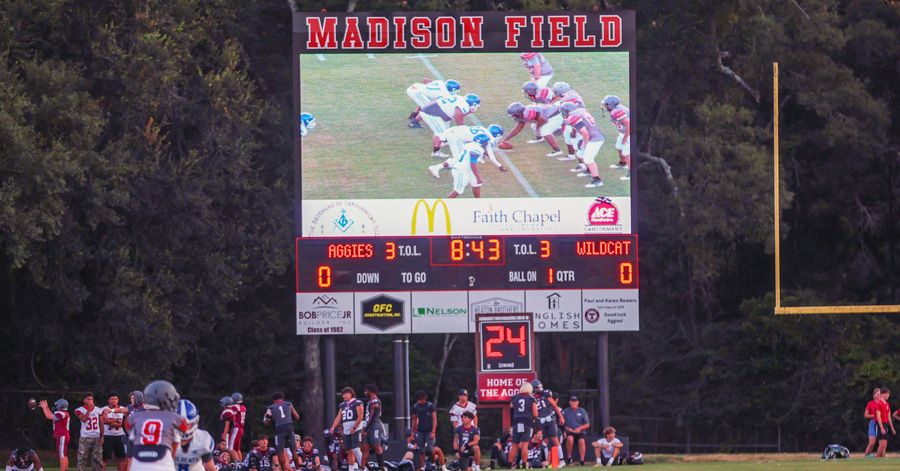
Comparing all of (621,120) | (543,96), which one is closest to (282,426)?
(543,96)

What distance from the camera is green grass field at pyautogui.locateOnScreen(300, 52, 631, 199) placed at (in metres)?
19.7

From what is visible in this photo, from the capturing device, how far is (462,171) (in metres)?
19.9

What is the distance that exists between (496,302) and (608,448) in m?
2.62

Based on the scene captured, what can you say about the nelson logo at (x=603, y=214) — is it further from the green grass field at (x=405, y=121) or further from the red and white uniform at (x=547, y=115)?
the red and white uniform at (x=547, y=115)

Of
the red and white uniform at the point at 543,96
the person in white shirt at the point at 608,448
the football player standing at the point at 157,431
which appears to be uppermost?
the red and white uniform at the point at 543,96

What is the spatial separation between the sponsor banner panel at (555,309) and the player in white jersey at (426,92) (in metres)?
3.19

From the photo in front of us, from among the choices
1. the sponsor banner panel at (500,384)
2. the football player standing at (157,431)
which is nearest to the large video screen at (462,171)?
the sponsor banner panel at (500,384)

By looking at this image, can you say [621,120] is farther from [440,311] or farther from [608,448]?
[608,448]

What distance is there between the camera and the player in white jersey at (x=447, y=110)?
66.1 ft

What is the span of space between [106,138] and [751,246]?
13.2 meters

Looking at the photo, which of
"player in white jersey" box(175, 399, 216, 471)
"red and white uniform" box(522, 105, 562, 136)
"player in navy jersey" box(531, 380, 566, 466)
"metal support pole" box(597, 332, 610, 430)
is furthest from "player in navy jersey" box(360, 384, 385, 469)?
"player in white jersey" box(175, 399, 216, 471)

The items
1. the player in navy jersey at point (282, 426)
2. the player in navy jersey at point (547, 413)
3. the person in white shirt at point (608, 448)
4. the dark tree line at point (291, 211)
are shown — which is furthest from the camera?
the dark tree line at point (291, 211)

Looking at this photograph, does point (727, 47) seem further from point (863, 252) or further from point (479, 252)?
point (479, 252)

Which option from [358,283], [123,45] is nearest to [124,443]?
[358,283]
